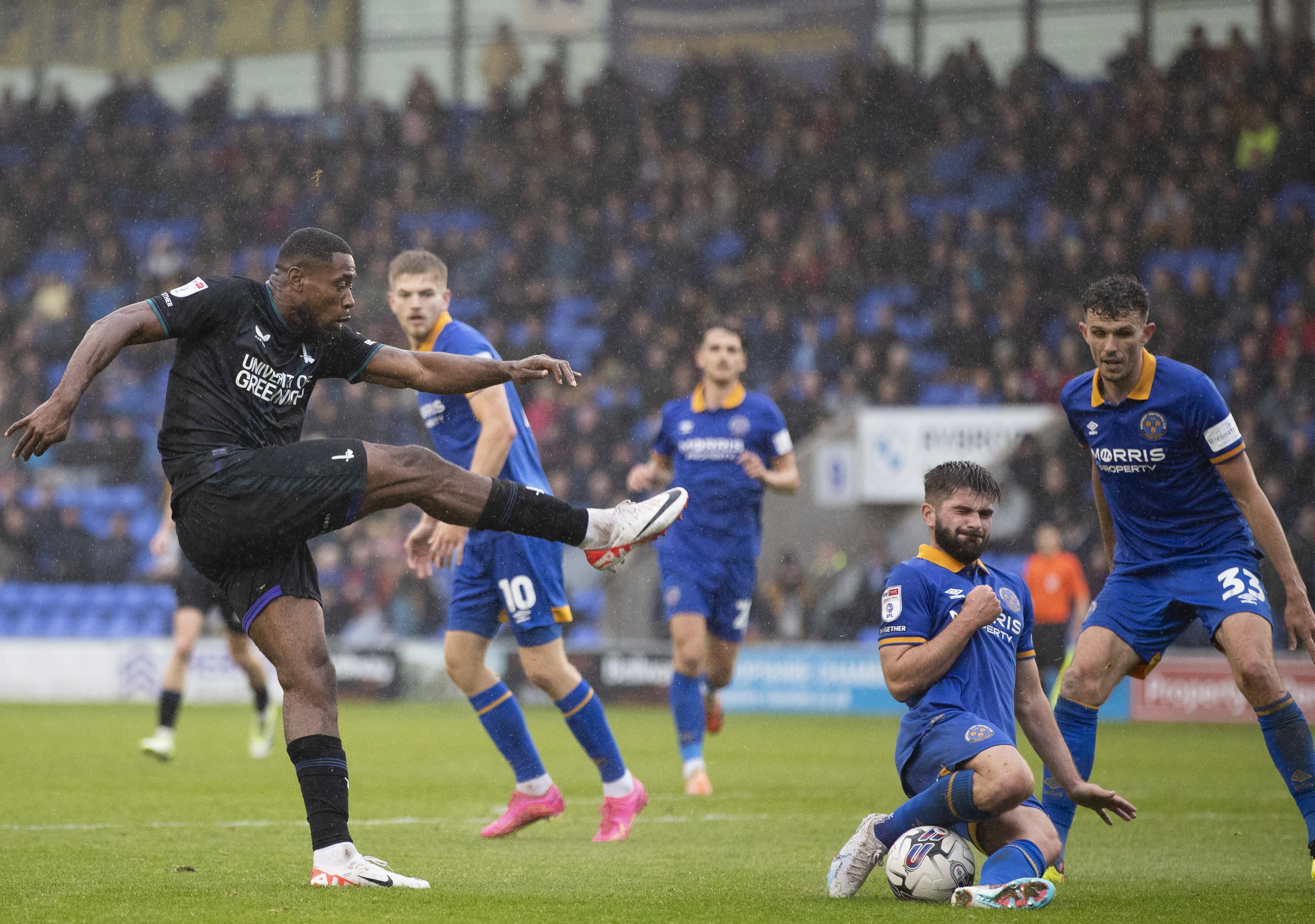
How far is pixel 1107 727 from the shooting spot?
1411cm

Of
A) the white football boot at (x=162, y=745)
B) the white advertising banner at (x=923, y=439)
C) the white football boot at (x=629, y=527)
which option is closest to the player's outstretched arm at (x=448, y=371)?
the white football boot at (x=629, y=527)

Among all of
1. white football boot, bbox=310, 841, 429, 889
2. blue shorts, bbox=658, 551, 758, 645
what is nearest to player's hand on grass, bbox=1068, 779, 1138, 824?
white football boot, bbox=310, 841, 429, 889

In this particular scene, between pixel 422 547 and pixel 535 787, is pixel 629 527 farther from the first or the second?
pixel 535 787

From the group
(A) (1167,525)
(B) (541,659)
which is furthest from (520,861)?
(A) (1167,525)

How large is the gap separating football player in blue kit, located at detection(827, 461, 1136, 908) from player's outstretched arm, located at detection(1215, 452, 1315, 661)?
1016 millimetres

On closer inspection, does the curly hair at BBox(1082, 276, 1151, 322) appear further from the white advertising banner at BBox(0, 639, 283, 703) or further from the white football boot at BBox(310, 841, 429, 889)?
the white advertising banner at BBox(0, 639, 283, 703)

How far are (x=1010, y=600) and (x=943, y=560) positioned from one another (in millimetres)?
270

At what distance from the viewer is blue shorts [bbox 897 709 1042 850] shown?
4.66 metres

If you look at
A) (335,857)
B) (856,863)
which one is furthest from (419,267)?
(856,863)

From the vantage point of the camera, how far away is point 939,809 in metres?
4.67

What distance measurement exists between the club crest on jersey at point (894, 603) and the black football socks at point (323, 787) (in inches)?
72.3

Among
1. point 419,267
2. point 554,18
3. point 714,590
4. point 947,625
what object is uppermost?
point 554,18

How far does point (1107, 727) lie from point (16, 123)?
21.2m

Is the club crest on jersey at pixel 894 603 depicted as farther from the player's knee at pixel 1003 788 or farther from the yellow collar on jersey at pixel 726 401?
the yellow collar on jersey at pixel 726 401
